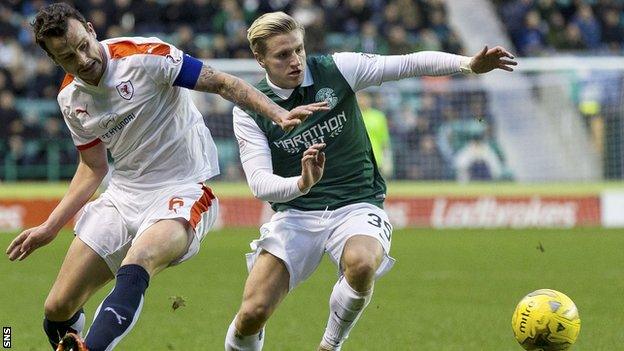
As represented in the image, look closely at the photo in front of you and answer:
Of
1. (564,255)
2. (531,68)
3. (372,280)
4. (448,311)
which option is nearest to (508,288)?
(448,311)

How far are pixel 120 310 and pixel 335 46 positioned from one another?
675 inches

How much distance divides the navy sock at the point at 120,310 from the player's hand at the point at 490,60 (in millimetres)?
2134

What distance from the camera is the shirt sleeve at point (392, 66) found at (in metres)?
6.94

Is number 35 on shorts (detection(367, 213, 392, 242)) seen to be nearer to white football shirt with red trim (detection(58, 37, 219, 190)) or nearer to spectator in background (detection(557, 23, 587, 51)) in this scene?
white football shirt with red trim (detection(58, 37, 219, 190))

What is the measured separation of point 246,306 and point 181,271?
733cm

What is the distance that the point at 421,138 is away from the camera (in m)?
21.0

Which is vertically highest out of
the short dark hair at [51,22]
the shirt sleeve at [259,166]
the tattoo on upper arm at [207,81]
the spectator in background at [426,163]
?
the short dark hair at [51,22]

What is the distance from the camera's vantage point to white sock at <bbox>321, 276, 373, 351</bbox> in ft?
22.7

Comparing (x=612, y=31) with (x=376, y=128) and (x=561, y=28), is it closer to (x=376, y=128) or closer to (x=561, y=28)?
(x=561, y=28)

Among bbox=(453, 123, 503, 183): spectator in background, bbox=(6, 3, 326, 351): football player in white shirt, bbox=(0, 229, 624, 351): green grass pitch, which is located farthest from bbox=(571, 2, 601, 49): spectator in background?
bbox=(6, 3, 326, 351): football player in white shirt

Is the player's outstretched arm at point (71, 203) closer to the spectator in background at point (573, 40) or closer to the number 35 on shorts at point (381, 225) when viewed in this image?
the number 35 on shorts at point (381, 225)

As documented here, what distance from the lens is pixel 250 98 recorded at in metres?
6.02

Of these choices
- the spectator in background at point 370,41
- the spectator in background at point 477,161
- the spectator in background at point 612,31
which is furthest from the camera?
the spectator in background at point 612,31

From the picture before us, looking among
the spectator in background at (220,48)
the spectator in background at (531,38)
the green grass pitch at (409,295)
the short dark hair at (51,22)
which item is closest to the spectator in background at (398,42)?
the spectator in background at (531,38)
